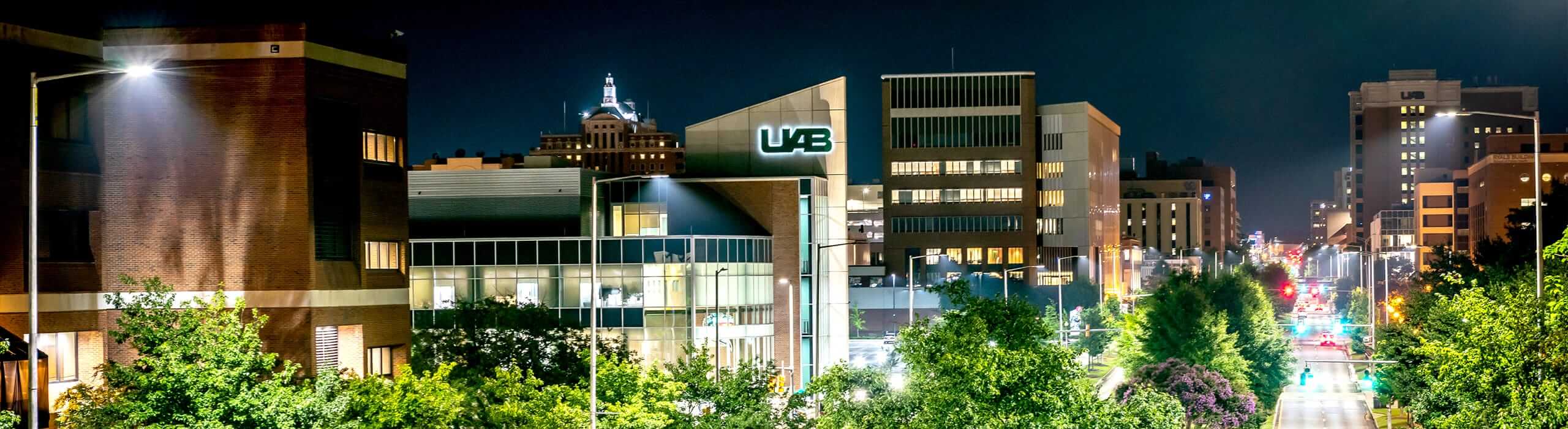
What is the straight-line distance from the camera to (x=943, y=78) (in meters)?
194

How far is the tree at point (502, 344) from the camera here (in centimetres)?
5444

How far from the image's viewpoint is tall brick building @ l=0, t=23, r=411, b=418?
48.5 metres

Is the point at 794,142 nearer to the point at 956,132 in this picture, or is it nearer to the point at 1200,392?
the point at 1200,392

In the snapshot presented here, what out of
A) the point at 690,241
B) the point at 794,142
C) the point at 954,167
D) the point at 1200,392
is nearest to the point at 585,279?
the point at 690,241

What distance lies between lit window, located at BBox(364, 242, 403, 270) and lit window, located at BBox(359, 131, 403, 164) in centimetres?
304

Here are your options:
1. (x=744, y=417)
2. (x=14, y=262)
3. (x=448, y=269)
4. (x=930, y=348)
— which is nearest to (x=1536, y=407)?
(x=930, y=348)

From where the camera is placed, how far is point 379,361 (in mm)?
54375

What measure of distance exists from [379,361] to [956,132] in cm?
14722

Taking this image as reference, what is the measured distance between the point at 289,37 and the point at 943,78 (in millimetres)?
148696

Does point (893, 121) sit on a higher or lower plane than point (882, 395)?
higher

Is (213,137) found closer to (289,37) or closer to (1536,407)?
(289,37)

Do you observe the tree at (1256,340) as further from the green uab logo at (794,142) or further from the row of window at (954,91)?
the row of window at (954,91)

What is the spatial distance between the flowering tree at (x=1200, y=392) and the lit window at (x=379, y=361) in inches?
1480

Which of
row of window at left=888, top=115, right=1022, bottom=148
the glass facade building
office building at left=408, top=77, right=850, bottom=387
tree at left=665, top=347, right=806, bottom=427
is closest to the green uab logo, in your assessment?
office building at left=408, top=77, right=850, bottom=387
